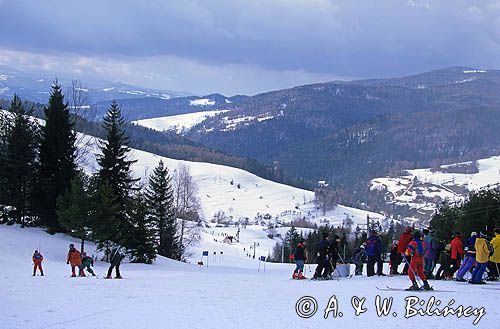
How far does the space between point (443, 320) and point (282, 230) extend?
590ft

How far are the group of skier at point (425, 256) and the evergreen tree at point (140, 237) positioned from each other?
20.4 m

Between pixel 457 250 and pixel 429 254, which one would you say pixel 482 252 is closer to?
pixel 457 250

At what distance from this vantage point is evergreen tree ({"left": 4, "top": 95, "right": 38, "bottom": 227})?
46.3 metres

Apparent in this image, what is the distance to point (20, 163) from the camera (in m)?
46.3

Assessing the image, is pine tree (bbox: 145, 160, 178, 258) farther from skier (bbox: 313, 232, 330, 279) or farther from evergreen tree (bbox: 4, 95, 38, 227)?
skier (bbox: 313, 232, 330, 279)

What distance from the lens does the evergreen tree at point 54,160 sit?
46.1m

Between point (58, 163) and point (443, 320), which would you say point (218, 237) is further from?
point (443, 320)

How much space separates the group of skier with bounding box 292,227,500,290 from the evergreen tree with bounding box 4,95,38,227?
29.6 m

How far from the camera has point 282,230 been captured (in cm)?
19038

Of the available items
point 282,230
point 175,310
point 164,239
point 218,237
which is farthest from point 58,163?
point 282,230

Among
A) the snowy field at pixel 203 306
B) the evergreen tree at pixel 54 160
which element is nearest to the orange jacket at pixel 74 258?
the snowy field at pixel 203 306

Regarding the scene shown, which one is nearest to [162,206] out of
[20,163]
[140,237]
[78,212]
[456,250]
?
[140,237]

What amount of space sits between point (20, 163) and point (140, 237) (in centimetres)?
1184

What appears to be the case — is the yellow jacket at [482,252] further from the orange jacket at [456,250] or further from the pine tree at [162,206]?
the pine tree at [162,206]
